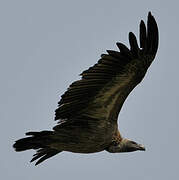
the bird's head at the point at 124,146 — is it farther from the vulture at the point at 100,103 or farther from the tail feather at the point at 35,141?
the tail feather at the point at 35,141

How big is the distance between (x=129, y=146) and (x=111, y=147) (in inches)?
17.1

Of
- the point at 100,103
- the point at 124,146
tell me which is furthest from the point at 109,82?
the point at 124,146

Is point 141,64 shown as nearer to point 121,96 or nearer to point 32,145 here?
point 121,96

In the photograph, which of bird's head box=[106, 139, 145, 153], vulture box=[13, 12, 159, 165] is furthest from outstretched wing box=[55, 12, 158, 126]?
bird's head box=[106, 139, 145, 153]

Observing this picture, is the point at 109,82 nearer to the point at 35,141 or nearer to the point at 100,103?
the point at 100,103

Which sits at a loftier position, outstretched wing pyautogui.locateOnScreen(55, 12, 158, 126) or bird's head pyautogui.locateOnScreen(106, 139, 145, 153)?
outstretched wing pyautogui.locateOnScreen(55, 12, 158, 126)

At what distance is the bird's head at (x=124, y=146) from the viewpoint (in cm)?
2720

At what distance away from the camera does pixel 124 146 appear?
27391 millimetres

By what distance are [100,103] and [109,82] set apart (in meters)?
0.54

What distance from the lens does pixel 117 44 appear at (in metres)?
25.6

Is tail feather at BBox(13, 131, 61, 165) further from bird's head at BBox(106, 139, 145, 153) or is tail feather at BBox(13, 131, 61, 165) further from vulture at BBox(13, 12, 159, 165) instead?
bird's head at BBox(106, 139, 145, 153)

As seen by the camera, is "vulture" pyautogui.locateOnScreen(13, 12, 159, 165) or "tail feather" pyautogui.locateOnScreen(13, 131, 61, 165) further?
Answer: "tail feather" pyautogui.locateOnScreen(13, 131, 61, 165)

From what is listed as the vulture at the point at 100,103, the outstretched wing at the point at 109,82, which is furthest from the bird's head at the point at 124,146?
the outstretched wing at the point at 109,82

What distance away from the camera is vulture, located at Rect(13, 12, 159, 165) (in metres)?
26.0
